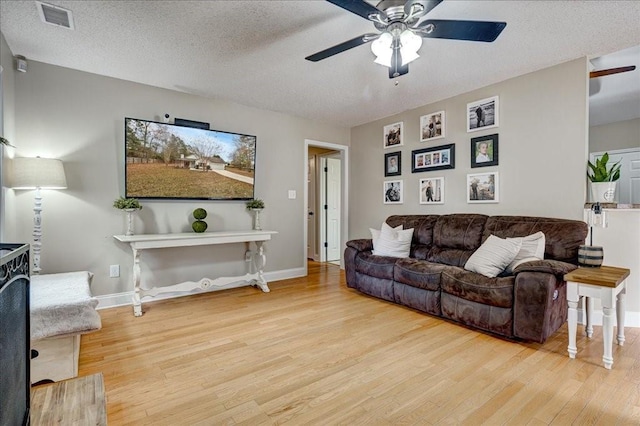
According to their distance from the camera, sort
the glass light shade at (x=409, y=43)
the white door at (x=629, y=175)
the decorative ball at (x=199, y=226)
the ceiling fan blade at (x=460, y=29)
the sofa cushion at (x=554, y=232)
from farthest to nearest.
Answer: the white door at (x=629, y=175)
the decorative ball at (x=199, y=226)
the sofa cushion at (x=554, y=232)
the glass light shade at (x=409, y=43)
the ceiling fan blade at (x=460, y=29)

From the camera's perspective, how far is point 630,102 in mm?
4164

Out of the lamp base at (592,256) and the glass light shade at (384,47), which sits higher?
the glass light shade at (384,47)

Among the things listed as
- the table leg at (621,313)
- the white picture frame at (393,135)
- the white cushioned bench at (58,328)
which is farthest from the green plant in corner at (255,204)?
the table leg at (621,313)

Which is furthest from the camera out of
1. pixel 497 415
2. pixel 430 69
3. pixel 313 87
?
pixel 313 87

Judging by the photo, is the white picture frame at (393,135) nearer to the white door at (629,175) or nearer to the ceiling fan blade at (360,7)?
the ceiling fan blade at (360,7)

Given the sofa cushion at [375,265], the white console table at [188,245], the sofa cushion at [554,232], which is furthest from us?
the sofa cushion at [375,265]

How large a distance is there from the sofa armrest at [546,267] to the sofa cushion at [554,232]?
221 mm

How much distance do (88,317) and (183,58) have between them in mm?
2263

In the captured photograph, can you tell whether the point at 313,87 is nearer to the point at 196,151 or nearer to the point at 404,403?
the point at 196,151

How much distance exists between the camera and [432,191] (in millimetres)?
4098

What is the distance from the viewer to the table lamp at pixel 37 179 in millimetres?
2602

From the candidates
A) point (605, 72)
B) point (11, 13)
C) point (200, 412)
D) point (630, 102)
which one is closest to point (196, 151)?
point (11, 13)

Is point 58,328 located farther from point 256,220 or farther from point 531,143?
point 531,143

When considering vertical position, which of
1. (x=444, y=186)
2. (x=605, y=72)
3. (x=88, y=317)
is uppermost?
(x=605, y=72)
